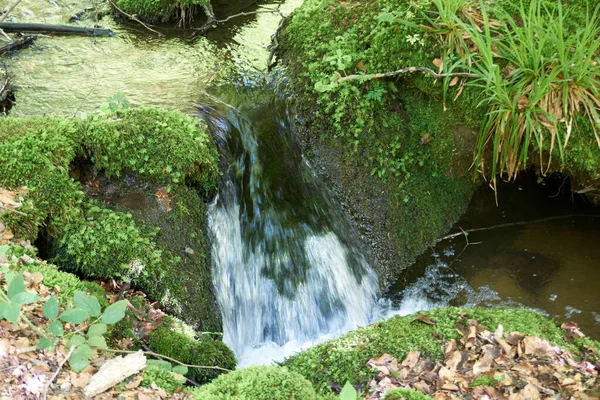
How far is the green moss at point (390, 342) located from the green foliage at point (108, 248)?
49.9 inches

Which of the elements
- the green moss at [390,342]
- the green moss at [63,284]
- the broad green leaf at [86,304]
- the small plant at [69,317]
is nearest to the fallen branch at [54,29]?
the green moss at [63,284]

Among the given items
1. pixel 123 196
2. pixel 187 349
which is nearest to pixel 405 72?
pixel 123 196

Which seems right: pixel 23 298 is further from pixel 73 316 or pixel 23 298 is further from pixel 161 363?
pixel 161 363

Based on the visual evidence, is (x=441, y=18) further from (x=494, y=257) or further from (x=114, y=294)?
(x=114, y=294)

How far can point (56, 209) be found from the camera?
3732 millimetres

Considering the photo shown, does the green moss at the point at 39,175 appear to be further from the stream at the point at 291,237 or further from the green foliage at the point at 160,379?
the green foliage at the point at 160,379

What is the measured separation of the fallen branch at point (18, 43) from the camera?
625cm

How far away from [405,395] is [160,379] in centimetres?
131

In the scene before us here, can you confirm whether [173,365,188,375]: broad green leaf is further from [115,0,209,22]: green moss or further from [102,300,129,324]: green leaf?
[115,0,209,22]: green moss

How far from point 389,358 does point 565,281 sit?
2667 millimetres

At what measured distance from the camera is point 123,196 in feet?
13.6

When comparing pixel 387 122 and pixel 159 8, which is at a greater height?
pixel 159 8

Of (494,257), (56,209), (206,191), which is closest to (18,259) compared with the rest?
(56,209)

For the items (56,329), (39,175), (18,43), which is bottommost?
(56,329)
